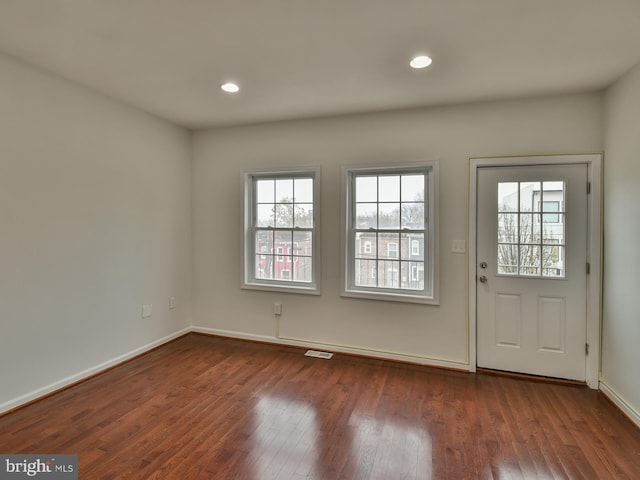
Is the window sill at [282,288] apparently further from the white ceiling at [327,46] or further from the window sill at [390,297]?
the white ceiling at [327,46]

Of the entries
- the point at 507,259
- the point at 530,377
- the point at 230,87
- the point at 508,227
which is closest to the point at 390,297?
the point at 507,259

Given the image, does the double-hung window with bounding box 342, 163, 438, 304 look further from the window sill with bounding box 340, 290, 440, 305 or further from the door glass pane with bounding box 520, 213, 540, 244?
the door glass pane with bounding box 520, 213, 540, 244

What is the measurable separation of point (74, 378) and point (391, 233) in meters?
3.15

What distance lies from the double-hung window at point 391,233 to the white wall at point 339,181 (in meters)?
0.11

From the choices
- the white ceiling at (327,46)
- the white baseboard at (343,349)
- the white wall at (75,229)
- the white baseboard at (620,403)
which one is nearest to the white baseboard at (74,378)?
the white wall at (75,229)

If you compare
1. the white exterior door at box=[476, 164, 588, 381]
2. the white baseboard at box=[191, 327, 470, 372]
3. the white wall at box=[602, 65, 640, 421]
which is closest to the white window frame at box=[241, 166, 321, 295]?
the white baseboard at box=[191, 327, 470, 372]

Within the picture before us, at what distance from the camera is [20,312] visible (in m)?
2.47

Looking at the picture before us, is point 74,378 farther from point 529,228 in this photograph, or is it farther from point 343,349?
point 529,228

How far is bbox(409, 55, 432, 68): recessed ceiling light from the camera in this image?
235 cm

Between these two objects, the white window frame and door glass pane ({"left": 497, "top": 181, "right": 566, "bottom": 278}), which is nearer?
door glass pane ({"left": 497, "top": 181, "right": 566, "bottom": 278})

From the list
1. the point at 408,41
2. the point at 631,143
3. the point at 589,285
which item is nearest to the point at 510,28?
the point at 408,41

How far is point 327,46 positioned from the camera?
2219 mm

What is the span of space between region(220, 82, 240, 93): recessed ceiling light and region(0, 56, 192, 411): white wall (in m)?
1.14

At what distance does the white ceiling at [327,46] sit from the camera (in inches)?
72.9
